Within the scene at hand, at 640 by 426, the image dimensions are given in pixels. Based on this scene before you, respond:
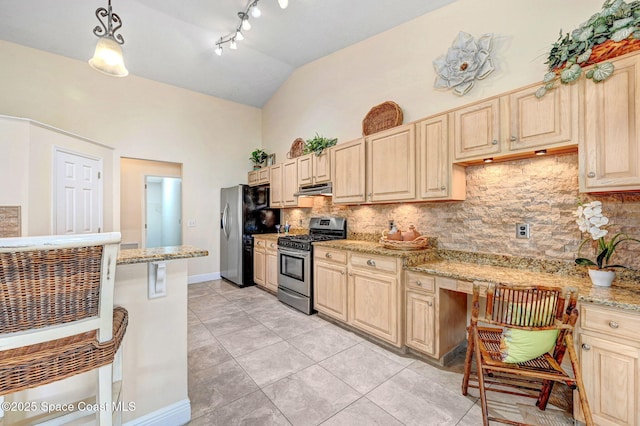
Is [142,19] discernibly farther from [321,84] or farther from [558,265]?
[558,265]

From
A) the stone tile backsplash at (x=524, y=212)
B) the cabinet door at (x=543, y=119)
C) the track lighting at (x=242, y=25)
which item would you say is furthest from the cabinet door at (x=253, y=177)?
the cabinet door at (x=543, y=119)

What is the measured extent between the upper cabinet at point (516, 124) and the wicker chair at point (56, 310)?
2.60 metres

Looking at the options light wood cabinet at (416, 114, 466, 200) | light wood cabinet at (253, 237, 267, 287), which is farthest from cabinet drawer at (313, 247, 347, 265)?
light wood cabinet at (253, 237, 267, 287)

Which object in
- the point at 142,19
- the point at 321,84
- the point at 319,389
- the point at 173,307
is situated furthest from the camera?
the point at 321,84

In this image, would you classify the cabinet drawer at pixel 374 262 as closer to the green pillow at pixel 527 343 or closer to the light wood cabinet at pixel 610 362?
the green pillow at pixel 527 343

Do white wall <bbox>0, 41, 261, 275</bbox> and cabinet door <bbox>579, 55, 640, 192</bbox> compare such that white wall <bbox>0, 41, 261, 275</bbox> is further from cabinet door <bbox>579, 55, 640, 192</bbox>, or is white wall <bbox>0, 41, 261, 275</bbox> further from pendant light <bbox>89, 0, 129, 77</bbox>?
cabinet door <bbox>579, 55, 640, 192</bbox>

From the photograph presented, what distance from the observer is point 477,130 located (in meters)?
2.21

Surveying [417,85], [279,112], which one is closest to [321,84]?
[279,112]

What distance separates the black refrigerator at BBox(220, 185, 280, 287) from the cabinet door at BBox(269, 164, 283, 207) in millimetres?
244

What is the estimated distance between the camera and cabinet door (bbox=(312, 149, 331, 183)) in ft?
12.0

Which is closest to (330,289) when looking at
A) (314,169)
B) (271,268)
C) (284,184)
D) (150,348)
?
(271,268)

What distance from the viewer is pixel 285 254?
3846 millimetres

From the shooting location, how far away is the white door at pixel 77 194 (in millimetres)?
3250

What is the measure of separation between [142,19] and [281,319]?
460cm
